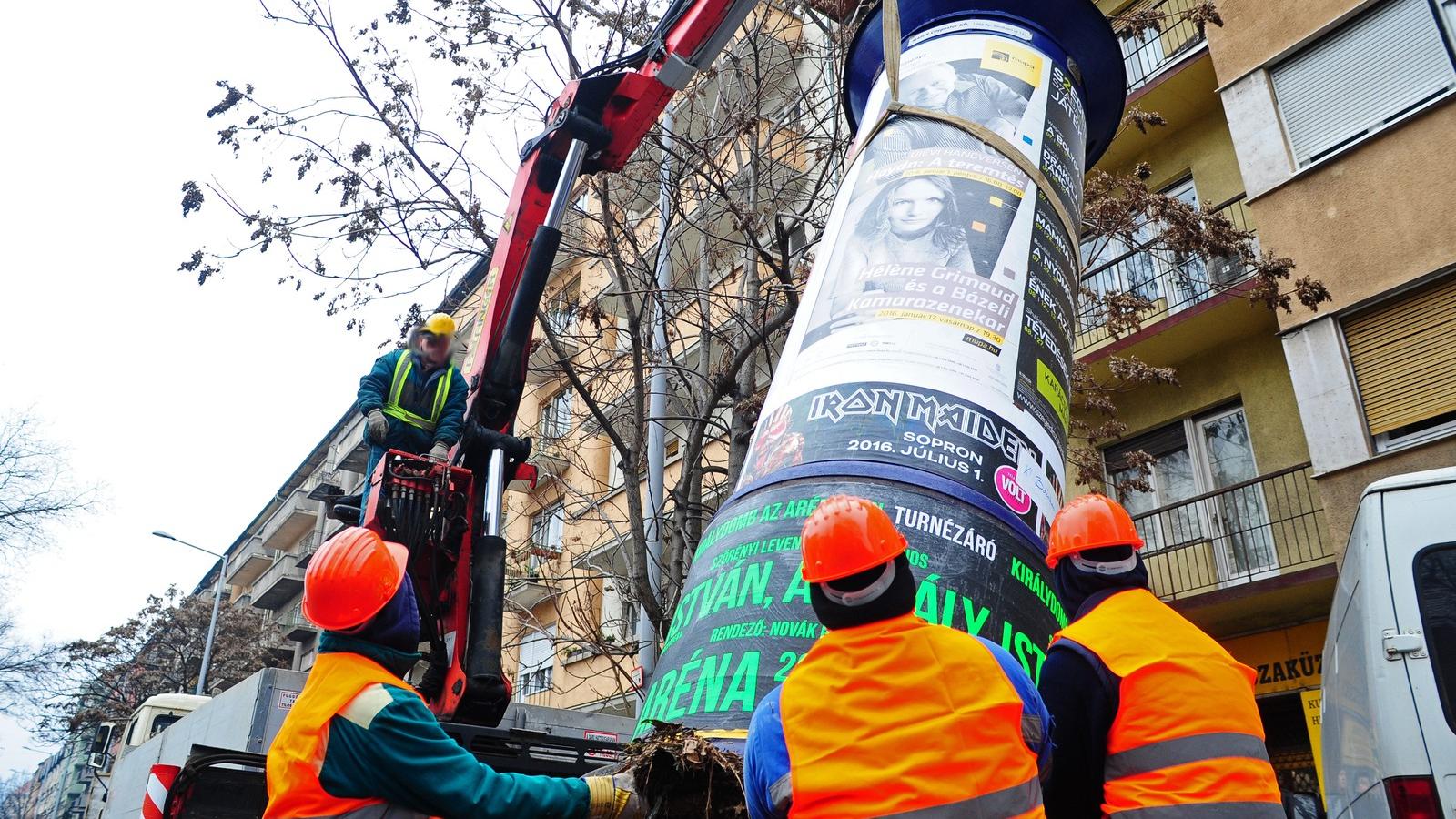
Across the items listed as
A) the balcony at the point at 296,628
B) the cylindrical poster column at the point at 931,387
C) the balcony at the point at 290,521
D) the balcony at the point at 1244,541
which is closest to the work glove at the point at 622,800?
the cylindrical poster column at the point at 931,387

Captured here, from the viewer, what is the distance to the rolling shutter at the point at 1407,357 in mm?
9789

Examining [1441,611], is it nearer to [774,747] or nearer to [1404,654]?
[1404,654]

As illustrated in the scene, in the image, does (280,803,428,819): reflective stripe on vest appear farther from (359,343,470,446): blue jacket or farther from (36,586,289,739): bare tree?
(36,586,289,739): bare tree

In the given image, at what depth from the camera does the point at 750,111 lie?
33.9ft

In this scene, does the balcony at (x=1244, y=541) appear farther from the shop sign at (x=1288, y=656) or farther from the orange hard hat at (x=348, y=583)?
the orange hard hat at (x=348, y=583)

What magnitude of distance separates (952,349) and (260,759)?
11.6ft

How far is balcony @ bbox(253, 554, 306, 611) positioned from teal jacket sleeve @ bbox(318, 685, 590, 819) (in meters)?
39.3

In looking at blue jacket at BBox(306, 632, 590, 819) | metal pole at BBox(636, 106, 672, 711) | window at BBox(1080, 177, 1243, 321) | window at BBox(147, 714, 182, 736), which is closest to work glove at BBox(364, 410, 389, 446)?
blue jacket at BBox(306, 632, 590, 819)

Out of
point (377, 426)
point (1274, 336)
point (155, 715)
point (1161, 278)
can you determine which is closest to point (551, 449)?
point (155, 715)

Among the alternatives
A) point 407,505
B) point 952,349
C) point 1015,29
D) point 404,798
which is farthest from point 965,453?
point 407,505

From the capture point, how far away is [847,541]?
7.24 feet

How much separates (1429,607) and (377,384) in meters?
4.94

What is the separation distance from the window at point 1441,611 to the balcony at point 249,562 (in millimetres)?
49778

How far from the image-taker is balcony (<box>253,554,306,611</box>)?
1574 inches
